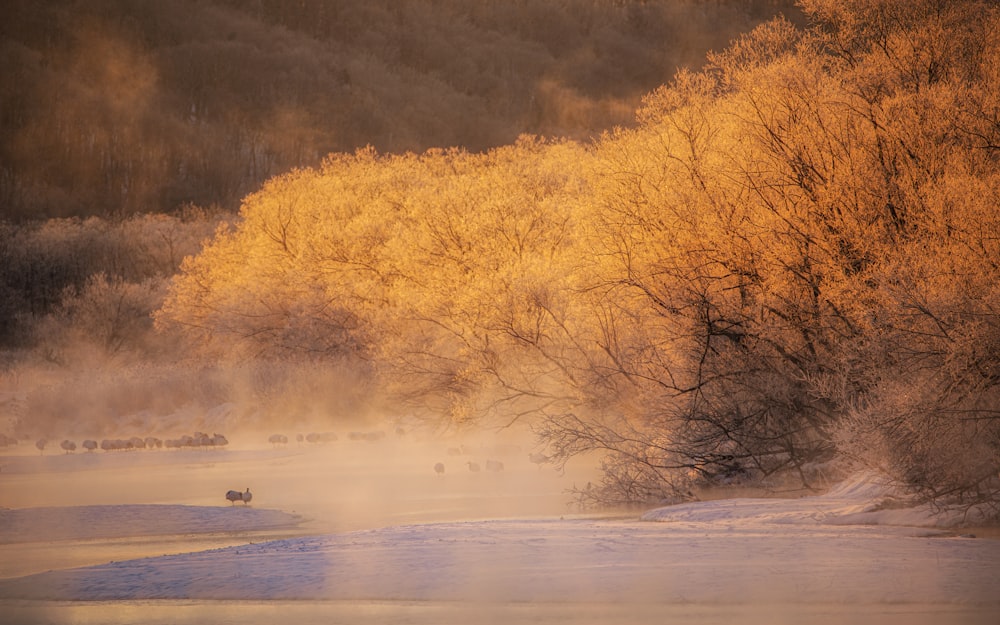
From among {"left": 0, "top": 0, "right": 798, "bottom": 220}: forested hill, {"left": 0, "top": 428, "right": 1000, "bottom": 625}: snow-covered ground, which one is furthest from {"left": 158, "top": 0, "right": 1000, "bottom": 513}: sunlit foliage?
{"left": 0, "top": 0, "right": 798, "bottom": 220}: forested hill

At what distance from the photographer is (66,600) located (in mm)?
10258

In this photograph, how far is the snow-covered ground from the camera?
9383 millimetres

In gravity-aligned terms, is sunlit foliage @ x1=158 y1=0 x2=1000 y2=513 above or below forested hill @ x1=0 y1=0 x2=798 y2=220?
below

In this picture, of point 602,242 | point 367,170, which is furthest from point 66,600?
point 367,170

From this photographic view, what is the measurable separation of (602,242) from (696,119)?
269 centimetres

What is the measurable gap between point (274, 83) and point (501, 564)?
472 feet

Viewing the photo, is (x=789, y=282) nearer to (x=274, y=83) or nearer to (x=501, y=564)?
(x=501, y=564)

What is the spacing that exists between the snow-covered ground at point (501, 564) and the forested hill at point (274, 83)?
10019 cm

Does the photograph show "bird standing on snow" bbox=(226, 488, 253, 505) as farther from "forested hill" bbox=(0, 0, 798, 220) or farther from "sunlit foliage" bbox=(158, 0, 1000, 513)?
"forested hill" bbox=(0, 0, 798, 220)

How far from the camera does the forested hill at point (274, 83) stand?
411 ft

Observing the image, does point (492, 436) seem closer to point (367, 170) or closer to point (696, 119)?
point (696, 119)

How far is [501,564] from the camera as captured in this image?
35.8ft

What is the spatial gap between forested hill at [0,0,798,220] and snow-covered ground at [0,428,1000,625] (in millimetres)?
100186

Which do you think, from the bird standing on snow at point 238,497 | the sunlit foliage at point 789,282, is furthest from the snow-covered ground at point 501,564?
the sunlit foliage at point 789,282
